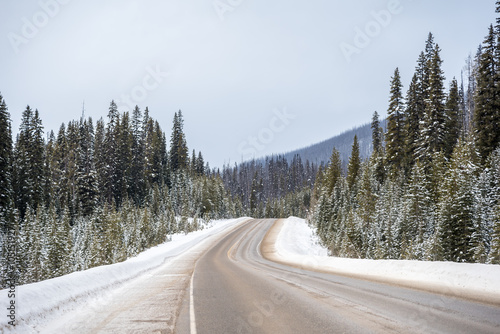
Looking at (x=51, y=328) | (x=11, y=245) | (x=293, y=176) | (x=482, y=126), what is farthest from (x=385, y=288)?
(x=293, y=176)

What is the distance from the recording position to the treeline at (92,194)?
3472 centimetres

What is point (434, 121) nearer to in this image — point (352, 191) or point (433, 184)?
point (433, 184)

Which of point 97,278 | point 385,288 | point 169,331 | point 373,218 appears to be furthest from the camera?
point 373,218

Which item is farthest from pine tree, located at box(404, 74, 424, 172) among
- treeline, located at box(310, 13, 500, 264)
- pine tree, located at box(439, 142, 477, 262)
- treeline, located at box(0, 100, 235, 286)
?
treeline, located at box(0, 100, 235, 286)

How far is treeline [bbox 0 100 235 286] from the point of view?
34.7 m

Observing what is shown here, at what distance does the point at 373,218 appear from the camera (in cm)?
3622

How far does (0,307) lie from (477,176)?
29.4m

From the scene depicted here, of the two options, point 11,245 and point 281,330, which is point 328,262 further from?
point 11,245

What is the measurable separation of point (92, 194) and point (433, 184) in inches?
2013

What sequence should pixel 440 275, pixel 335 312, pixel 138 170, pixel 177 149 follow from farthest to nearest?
pixel 177 149 → pixel 138 170 → pixel 440 275 → pixel 335 312

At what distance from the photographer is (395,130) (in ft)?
141

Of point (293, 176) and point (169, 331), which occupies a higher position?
point (293, 176)

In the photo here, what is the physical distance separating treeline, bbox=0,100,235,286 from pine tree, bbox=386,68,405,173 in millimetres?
33299

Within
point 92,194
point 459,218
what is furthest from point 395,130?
point 92,194
